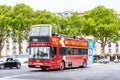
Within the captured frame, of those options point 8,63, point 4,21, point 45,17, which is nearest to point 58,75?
point 8,63

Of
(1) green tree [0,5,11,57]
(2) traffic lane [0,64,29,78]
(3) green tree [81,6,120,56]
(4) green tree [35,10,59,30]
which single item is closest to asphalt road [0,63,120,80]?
(2) traffic lane [0,64,29,78]

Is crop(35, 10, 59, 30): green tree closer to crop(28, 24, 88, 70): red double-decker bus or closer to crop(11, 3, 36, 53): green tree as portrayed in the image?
crop(11, 3, 36, 53): green tree

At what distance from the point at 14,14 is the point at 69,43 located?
4565 centimetres

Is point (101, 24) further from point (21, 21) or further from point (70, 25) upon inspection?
point (21, 21)

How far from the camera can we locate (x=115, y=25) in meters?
84.0

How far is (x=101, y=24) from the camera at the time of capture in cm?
8444

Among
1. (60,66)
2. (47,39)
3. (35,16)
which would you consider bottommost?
(60,66)

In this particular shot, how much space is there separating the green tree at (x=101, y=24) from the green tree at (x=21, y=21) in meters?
13.3

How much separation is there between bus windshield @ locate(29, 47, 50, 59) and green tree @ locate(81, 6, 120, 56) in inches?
2115

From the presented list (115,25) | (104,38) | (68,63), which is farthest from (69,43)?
(104,38)

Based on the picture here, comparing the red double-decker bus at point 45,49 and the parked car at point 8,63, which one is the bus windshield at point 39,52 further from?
the parked car at point 8,63

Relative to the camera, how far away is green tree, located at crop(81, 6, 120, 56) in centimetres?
8419

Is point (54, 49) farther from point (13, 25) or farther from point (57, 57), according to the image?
point (13, 25)

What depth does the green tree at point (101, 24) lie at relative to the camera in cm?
8419
